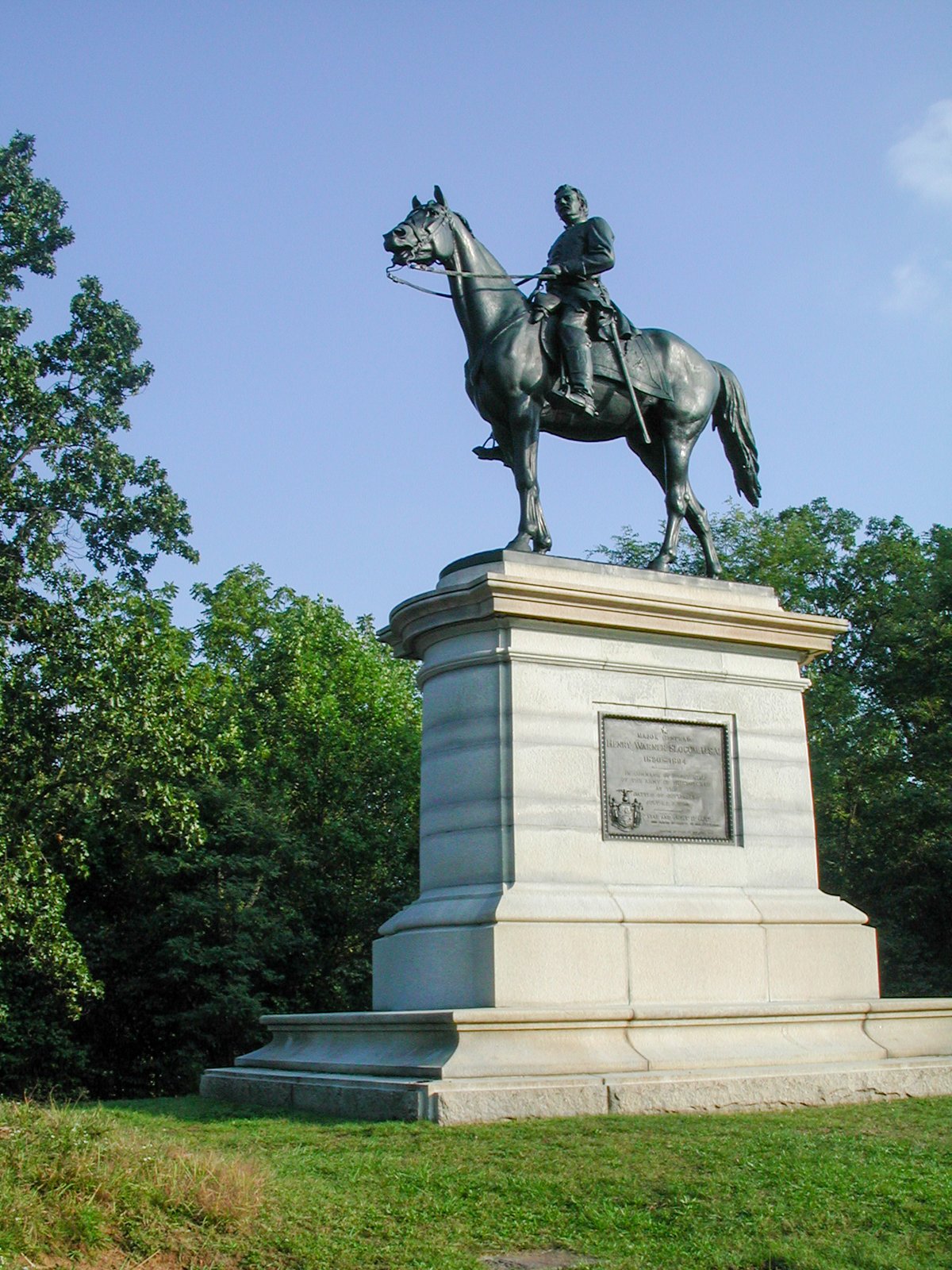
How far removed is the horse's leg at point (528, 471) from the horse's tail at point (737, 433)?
8.94 ft

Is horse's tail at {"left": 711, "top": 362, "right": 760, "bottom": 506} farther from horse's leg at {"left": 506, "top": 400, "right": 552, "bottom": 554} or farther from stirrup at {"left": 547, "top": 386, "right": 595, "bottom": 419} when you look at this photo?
horse's leg at {"left": 506, "top": 400, "right": 552, "bottom": 554}

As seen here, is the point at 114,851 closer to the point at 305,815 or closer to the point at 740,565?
the point at 305,815

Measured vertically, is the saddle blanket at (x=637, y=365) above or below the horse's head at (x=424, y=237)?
below

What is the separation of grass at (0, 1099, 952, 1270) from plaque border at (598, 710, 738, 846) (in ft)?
11.9

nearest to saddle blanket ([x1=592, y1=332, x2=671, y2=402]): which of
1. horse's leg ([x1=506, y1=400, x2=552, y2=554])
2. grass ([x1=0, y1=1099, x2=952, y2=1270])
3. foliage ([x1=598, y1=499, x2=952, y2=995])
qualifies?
horse's leg ([x1=506, y1=400, x2=552, y2=554])

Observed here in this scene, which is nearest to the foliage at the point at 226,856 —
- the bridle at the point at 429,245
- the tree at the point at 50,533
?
the tree at the point at 50,533

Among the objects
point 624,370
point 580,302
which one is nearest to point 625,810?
point 624,370

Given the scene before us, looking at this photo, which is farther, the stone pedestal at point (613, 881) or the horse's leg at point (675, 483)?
the horse's leg at point (675, 483)

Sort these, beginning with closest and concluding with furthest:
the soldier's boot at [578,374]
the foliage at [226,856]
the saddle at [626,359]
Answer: the soldier's boot at [578,374]
the saddle at [626,359]
the foliage at [226,856]

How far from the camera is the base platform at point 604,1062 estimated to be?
9.17 m

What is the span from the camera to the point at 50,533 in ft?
75.2

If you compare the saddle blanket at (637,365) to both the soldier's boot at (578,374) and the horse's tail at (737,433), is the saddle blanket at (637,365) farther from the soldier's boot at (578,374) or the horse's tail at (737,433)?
the horse's tail at (737,433)

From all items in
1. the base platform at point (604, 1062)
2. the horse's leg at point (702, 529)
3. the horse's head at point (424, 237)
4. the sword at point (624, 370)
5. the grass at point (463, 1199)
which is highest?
the horse's head at point (424, 237)

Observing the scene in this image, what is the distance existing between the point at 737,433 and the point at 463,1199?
10.1 metres
